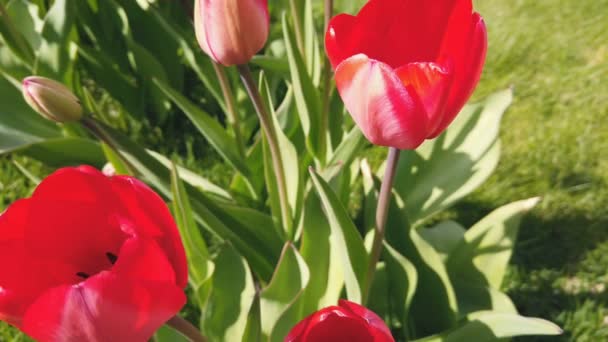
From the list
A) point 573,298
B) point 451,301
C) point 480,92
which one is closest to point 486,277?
point 451,301

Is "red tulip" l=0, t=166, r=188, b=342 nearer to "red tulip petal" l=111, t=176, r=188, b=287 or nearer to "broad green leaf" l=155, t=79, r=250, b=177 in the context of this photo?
"red tulip petal" l=111, t=176, r=188, b=287

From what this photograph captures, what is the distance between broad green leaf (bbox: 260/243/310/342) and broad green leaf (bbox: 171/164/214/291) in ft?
0.38

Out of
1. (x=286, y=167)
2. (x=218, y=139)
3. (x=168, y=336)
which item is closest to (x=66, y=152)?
(x=218, y=139)

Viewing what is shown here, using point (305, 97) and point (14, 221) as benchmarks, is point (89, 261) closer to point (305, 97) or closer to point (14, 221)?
point (14, 221)

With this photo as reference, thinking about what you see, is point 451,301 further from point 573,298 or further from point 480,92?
point 480,92

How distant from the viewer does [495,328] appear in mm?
1022

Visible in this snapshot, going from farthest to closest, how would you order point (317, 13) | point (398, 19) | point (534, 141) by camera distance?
point (317, 13) < point (534, 141) < point (398, 19)

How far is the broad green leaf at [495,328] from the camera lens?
95 cm

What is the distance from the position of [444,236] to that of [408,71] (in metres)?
0.81

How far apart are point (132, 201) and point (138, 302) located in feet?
0.39

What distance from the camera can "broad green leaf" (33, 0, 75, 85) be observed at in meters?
1.59

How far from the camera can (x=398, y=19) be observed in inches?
33.4

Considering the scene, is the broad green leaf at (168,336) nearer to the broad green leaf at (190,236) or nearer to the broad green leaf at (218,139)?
the broad green leaf at (190,236)

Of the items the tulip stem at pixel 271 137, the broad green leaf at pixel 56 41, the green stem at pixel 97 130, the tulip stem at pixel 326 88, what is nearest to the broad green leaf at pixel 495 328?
the tulip stem at pixel 271 137
